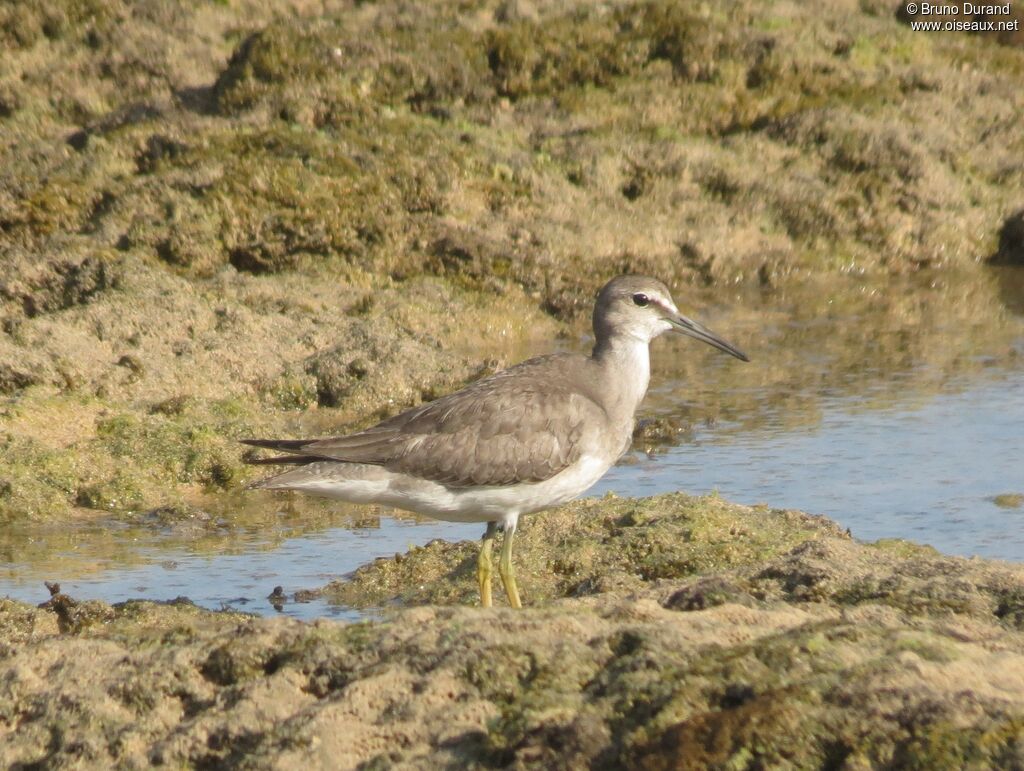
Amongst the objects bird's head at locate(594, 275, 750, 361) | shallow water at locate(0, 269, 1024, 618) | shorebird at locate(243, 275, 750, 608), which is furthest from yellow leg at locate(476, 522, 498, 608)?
bird's head at locate(594, 275, 750, 361)

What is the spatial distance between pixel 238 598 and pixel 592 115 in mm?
8324

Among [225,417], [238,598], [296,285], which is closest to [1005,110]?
[296,285]

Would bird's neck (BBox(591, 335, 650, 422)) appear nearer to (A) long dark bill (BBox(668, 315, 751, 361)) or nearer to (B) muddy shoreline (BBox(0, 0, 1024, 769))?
(A) long dark bill (BBox(668, 315, 751, 361))

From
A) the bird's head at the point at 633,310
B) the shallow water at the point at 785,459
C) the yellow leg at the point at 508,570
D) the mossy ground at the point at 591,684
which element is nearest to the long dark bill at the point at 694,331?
the bird's head at the point at 633,310

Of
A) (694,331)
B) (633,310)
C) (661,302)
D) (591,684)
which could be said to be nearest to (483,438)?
(633,310)

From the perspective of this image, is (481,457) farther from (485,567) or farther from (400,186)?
(400,186)

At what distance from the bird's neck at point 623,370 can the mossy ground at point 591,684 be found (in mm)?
2570

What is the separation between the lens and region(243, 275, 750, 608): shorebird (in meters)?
7.16

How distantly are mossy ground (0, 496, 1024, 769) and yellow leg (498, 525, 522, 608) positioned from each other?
5.51 ft

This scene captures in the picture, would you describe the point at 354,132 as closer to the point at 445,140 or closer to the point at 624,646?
the point at 445,140

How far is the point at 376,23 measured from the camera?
1481 cm

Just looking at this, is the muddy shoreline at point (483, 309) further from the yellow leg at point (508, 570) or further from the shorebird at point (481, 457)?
the shorebird at point (481, 457)

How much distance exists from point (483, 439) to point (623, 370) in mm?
1067

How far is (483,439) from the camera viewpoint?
7.27 metres
